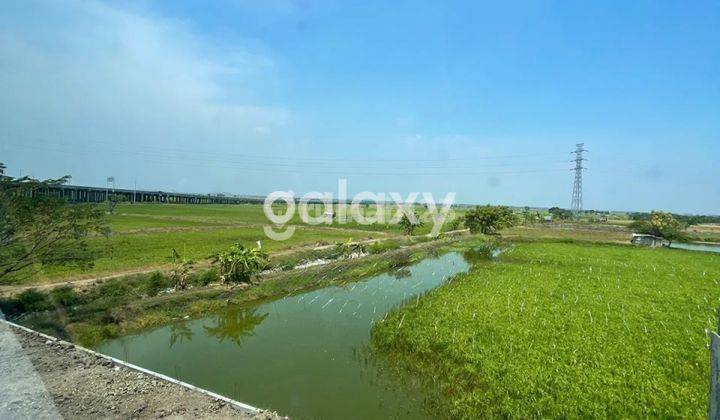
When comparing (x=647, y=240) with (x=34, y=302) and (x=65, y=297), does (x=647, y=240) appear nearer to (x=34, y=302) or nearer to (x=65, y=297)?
(x=65, y=297)

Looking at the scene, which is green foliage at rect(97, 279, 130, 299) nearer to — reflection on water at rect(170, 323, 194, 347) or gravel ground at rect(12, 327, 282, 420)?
reflection on water at rect(170, 323, 194, 347)

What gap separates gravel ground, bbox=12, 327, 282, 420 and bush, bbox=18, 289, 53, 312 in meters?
6.08

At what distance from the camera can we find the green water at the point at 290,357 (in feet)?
31.3

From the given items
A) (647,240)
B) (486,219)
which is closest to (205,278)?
(486,219)

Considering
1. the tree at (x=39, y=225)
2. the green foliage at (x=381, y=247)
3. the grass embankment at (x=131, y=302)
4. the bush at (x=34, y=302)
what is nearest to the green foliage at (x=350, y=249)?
the green foliage at (x=381, y=247)

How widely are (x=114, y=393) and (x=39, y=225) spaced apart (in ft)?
31.1

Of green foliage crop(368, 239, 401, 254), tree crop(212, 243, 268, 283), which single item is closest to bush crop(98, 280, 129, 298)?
tree crop(212, 243, 268, 283)

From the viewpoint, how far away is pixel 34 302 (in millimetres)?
15367

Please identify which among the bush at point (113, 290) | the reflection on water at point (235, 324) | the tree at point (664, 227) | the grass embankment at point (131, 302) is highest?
the tree at point (664, 227)

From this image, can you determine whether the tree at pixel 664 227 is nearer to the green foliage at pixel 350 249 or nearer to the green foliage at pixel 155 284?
the green foliage at pixel 350 249

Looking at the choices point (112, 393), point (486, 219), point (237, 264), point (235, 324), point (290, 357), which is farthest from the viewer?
point (486, 219)

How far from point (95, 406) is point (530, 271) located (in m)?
23.5

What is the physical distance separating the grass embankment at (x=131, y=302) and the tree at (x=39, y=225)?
1.70 meters

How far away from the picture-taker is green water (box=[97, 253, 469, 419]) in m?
9.55
